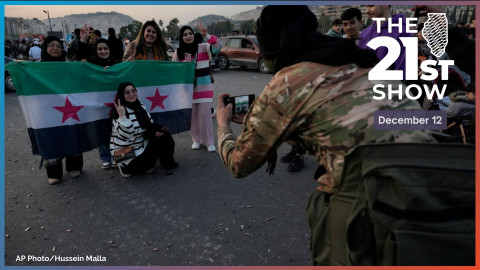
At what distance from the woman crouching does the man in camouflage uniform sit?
299 centimetres

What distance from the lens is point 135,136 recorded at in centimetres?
412

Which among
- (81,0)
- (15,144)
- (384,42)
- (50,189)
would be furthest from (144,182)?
(384,42)

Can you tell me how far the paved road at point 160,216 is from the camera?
2.71 meters

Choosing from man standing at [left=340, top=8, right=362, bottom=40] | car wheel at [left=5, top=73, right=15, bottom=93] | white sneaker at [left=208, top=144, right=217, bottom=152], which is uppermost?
man standing at [left=340, top=8, right=362, bottom=40]

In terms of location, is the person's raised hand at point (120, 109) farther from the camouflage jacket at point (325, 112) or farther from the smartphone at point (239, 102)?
the camouflage jacket at point (325, 112)

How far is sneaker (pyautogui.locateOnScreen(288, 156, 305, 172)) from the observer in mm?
4148

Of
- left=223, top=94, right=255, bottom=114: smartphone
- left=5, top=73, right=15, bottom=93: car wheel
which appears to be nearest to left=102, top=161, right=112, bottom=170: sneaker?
left=223, top=94, right=255, bottom=114: smartphone

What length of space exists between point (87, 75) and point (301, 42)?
346cm

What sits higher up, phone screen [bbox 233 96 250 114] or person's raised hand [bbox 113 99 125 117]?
phone screen [bbox 233 96 250 114]

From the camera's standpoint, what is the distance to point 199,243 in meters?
2.83

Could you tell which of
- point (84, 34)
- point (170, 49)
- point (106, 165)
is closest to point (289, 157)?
point (106, 165)

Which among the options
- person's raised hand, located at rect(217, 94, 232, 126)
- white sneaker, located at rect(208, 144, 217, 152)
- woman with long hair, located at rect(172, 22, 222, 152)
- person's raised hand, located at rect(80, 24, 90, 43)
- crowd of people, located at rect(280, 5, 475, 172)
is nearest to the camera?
person's raised hand, located at rect(217, 94, 232, 126)

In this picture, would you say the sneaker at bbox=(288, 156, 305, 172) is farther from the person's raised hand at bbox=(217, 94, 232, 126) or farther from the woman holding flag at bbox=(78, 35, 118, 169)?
the person's raised hand at bbox=(217, 94, 232, 126)

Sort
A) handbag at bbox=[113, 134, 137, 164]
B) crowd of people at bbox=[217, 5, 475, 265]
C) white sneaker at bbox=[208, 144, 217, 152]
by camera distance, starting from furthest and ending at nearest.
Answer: white sneaker at bbox=[208, 144, 217, 152] → handbag at bbox=[113, 134, 137, 164] → crowd of people at bbox=[217, 5, 475, 265]
